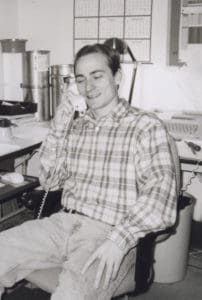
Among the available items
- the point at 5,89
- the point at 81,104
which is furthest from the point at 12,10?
the point at 81,104

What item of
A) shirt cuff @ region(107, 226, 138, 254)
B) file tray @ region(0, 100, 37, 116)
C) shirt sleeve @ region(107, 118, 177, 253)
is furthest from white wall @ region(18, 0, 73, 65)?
shirt cuff @ region(107, 226, 138, 254)

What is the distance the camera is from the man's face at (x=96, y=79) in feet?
4.84

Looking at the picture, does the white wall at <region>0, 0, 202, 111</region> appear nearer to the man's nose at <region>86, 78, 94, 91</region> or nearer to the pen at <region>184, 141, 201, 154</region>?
the pen at <region>184, 141, 201, 154</region>

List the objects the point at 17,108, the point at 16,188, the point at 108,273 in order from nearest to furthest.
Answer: the point at 108,273 < the point at 16,188 < the point at 17,108

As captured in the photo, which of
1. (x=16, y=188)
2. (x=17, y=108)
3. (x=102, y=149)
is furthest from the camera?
(x=17, y=108)

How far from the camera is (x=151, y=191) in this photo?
1271 mm

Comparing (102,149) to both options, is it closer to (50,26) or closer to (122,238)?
(122,238)

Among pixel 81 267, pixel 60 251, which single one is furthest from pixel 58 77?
pixel 81 267

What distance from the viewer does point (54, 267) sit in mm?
1376

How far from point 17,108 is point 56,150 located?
2.64 ft

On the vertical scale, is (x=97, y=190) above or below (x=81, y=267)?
above

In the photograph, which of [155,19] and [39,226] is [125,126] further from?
[155,19]

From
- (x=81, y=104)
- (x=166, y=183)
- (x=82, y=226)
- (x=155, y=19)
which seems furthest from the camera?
(x=155, y=19)

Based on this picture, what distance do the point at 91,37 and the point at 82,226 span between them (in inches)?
65.8
